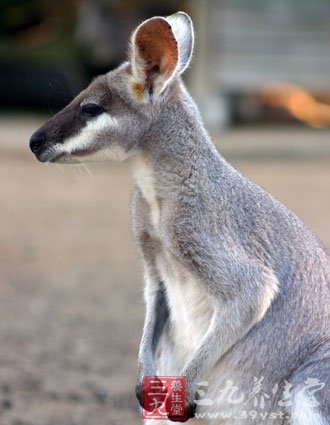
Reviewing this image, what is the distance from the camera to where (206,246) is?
361cm

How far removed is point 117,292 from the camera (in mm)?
7473

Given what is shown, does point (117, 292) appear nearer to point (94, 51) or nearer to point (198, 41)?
point (198, 41)

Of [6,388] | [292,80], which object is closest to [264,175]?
[292,80]

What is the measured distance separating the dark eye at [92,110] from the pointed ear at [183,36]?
338 mm

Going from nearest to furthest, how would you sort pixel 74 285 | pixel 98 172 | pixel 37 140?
pixel 37 140, pixel 74 285, pixel 98 172

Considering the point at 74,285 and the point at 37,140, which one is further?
the point at 74,285

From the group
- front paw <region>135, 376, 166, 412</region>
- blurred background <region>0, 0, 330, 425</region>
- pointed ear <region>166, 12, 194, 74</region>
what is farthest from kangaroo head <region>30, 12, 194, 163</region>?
front paw <region>135, 376, 166, 412</region>

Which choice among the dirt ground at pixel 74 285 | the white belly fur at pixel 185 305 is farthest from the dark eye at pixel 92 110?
the dirt ground at pixel 74 285

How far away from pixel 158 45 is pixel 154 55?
0.05m

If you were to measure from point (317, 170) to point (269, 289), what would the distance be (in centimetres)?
916

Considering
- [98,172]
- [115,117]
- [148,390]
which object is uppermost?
[115,117]

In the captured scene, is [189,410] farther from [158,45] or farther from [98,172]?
[98,172]

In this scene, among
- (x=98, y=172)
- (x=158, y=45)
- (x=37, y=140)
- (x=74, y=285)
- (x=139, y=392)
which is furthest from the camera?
(x=98, y=172)

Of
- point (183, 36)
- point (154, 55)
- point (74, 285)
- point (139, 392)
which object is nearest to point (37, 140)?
point (154, 55)
